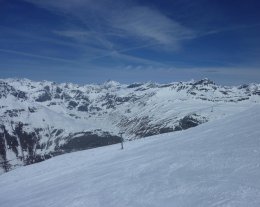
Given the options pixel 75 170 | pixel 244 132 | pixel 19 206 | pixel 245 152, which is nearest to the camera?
pixel 245 152

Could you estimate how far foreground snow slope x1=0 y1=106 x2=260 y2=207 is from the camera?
15.3 meters

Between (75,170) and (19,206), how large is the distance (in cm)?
913

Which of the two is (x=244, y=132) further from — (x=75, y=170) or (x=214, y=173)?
(x=75, y=170)

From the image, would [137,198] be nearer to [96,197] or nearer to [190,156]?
[96,197]

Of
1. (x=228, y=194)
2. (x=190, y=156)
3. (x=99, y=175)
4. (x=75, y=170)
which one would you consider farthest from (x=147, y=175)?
(x=75, y=170)

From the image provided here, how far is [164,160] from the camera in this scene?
2411 centimetres

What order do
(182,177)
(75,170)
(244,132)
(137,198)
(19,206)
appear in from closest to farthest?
(137,198) < (182,177) < (19,206) < (244,132) < (75,170)

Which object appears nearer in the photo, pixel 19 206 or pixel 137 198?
pixel 137 198

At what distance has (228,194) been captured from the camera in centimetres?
1441

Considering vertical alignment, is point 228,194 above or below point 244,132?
below

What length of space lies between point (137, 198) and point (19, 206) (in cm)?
876

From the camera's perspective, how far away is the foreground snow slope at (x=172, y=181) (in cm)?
1529

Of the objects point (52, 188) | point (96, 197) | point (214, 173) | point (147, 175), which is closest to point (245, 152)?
point (214, 173)

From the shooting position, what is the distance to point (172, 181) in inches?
730
